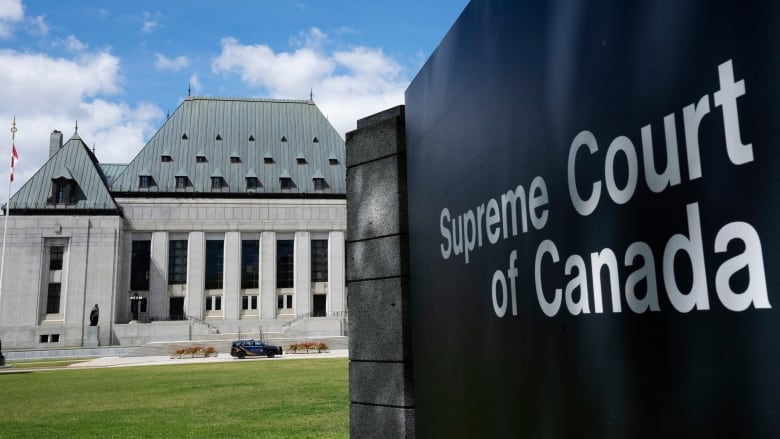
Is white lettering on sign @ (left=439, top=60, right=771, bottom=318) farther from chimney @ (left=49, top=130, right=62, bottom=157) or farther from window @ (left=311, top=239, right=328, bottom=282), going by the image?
chimney @ (left=49, top=130, right=62, bottom=157)

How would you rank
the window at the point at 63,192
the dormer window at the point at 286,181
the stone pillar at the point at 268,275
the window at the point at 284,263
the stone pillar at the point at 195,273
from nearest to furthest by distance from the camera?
the window at the point at 63,192 → the stone pillar at the point at 195,273 → the stone pillar at the point at 268,275 → the window at the point at 284,263 → the dormer window at the point at 286,181

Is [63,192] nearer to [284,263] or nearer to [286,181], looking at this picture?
[286,181]

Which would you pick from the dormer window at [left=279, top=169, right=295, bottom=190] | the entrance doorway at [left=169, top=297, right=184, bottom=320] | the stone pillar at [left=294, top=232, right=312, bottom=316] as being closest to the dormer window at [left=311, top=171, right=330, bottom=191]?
the dormer window at [left=279, top=169, right=295, bottom=190]

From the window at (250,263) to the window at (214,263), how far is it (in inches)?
95.4

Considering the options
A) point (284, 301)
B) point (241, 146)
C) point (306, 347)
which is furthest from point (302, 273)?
point (306, 347)

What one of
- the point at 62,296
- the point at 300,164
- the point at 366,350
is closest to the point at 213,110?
the point at 300,164

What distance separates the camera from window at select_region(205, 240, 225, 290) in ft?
230

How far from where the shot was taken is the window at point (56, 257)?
65375 mm

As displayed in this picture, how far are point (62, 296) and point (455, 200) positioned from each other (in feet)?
231

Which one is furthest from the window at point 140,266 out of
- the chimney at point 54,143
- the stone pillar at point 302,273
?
the chimney at point 54,143

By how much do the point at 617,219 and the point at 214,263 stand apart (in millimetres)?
71582

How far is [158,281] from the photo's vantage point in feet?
225

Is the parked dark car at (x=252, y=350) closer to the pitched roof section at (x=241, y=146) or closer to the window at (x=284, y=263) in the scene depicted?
the window at (x=284, y=263)

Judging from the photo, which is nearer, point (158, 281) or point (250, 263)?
point (158, 281)
